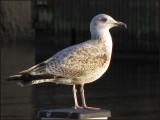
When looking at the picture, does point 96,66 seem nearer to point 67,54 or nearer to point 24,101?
point 67,54

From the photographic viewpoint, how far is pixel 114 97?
19.0m

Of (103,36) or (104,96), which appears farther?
(104,96)

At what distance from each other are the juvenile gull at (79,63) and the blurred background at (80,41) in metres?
4.98

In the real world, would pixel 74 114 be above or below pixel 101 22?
below

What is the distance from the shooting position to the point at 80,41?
122 ft

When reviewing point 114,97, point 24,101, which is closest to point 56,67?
point 24,101

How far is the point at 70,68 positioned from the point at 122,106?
7.25m

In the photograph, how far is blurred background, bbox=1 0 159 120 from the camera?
17.5 meters

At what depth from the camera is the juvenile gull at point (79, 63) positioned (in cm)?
999

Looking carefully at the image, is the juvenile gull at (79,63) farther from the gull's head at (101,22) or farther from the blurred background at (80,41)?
the blurred background at (80,41)

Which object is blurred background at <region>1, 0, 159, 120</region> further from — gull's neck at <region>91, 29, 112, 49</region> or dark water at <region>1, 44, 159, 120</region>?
gull's neck at <region>91, 29, 112, 49</region>

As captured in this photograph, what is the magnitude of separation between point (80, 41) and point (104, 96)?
18070mm

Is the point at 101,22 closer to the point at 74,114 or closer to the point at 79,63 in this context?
the point at 79,63

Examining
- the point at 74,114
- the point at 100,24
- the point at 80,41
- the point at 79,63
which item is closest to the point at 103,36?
the point at 100,24
